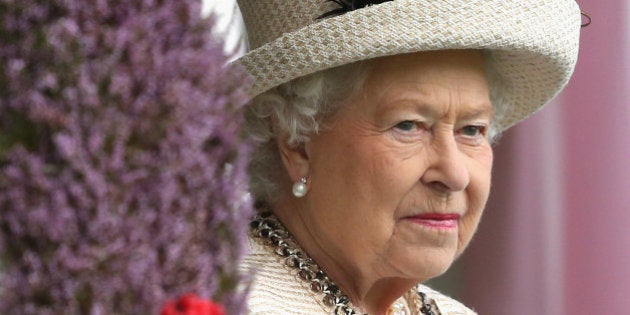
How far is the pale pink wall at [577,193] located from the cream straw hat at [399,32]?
988 millimetres

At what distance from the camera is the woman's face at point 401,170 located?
1.98 meters

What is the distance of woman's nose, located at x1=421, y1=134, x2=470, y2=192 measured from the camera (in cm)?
196

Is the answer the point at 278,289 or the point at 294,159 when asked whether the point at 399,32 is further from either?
the point at 278,289

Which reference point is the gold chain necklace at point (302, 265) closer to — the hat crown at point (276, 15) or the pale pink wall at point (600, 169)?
the hat crown at point (276, 15)

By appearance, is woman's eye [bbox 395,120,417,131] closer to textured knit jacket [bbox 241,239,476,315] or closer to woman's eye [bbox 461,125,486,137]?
woman's eye [bbox 461,125,486,137]

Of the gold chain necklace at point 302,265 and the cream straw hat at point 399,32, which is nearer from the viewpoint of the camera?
the cream straw hat at point 399,32

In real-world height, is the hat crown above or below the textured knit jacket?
above

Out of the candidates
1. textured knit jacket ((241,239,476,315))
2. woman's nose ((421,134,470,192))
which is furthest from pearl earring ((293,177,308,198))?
woman's nose ((421,134,470,192))

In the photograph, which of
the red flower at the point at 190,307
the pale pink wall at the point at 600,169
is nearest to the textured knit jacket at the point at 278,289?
the red flower at the point at 190,307

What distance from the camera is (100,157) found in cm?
67

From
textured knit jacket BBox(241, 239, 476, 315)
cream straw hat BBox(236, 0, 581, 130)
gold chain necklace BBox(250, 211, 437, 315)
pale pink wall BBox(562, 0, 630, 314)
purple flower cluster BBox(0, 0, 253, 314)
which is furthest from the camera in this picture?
pale pink wall BBox(562, 0, 630, 314)

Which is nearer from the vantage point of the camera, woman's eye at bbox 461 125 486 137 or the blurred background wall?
woman's eye at bbox 461 125 486 137

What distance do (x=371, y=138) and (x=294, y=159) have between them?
0.59 ft

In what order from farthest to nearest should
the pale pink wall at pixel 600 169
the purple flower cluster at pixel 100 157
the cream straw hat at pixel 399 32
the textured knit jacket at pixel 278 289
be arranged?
the pale pink wall at pixel 600 169, the textured knit jacket at pixel 278 289, the cream straw hat at pixel 399 32, the purple flower cluster at pixel 100 157
